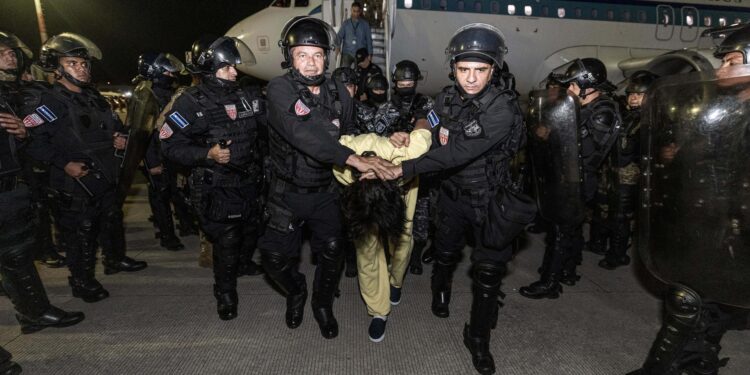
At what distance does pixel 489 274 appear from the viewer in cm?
234

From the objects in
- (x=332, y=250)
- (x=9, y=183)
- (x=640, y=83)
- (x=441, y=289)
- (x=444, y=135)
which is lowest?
(x=441, y=289)

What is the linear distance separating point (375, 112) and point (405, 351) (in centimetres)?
200

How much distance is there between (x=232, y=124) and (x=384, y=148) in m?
1.18

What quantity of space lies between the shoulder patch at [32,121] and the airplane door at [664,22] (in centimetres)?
1186

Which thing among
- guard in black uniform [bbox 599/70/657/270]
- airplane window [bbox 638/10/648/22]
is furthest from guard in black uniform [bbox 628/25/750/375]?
airplane window [bbox 638/10/648/22]

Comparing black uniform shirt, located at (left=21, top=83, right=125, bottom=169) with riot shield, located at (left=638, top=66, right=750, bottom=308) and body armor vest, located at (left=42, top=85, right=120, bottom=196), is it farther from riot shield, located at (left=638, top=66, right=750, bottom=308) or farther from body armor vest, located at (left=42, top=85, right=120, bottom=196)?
riot shield, located at (left=638, top=66, right=750, bottom=308)

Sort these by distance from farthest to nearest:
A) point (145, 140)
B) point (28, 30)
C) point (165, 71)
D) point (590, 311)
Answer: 1. point (28, 30)
2. point (165, 71)
3. point (145, 140)
4. point (590, 311)

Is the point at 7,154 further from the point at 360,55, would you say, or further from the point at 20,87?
the point at 360,55

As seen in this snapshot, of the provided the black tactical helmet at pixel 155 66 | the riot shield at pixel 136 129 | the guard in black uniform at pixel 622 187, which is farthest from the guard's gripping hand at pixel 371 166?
the black tactical helmet at pixel 155 66

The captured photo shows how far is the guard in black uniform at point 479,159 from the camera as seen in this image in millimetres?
2234

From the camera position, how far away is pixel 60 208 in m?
3.23

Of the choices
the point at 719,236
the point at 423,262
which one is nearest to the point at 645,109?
the point at 719,236

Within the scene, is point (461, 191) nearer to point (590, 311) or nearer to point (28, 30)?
point (590, 311)

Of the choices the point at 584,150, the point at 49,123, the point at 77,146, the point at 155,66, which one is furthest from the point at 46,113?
the point at 584,150
